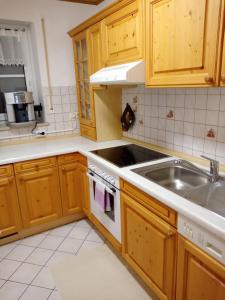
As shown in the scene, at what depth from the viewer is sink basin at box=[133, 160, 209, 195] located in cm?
164

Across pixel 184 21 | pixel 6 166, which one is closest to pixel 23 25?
pixel 6 166

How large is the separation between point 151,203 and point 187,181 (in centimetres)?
44

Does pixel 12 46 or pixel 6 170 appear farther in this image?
pixel 12 46

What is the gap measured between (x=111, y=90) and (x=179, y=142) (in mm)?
977

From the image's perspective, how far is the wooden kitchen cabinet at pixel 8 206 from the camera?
208 cm

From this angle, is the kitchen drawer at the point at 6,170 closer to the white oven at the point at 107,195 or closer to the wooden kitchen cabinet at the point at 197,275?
the white oven at the point at 107,195

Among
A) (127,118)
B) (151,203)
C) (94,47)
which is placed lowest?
(151,203)

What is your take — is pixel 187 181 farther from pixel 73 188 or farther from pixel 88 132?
pixel 88 132

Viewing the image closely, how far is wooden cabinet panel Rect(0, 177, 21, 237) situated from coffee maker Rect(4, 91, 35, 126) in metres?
0.72

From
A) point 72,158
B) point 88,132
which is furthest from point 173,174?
point 88,132

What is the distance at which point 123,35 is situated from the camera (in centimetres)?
175

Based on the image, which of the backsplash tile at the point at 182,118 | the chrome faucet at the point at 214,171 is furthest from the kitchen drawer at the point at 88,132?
the chrome faucet at the point at 214,171

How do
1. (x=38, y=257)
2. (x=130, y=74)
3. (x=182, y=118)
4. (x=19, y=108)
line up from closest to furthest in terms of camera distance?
(x=130, y=74) < (x=182, y=118) < (x=38, y=257) < (x=19, y=108)

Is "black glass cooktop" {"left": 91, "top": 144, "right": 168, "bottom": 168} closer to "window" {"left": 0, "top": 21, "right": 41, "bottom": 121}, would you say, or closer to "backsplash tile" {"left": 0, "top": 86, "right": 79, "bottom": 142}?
"backsplash tile" {"left": 0, "top": 86, "right": 79, "bottom": 142}
